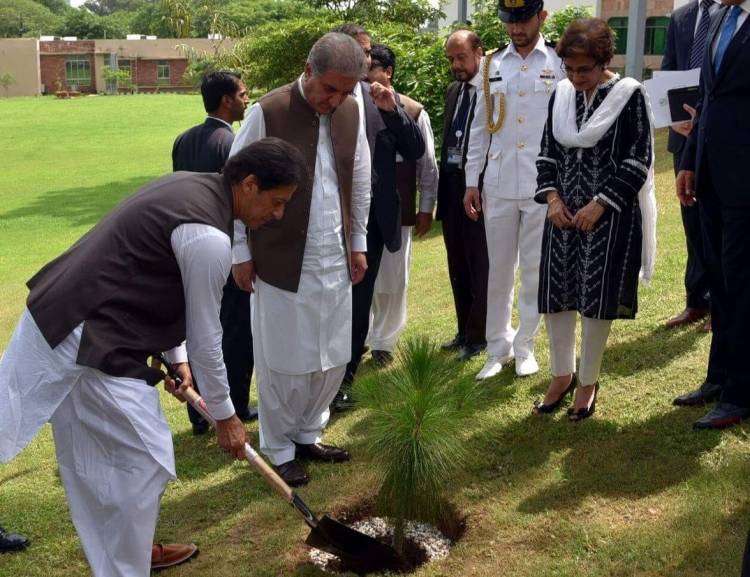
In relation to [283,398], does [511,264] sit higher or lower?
higher

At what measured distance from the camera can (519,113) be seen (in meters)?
5.51

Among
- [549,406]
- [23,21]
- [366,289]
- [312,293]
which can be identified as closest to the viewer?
[312,293]

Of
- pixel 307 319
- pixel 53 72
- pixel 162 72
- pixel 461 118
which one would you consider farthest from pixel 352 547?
pixel 162 72

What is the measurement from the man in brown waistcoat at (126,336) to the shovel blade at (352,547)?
750mm

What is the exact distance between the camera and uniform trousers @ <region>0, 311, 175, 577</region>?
3.28 m

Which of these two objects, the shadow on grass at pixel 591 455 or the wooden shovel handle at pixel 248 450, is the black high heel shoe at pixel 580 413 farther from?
the wooden shovel handle at pixel 248 450

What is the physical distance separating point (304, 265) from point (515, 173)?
1532mm

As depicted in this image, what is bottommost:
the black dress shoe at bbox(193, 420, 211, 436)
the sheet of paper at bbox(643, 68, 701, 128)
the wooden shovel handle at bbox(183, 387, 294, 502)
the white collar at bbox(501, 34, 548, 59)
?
the black dress shoe at bbox(193, 420, 211, 436)

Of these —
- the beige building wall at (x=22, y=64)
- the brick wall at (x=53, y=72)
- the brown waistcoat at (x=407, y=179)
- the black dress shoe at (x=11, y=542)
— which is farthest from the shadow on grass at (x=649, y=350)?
the brick wall at (x=53, y=72)

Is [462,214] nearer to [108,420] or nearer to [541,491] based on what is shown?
[541,491]

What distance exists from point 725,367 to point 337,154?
7.05ft

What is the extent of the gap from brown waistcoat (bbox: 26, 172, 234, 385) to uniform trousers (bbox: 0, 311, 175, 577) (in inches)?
2.6

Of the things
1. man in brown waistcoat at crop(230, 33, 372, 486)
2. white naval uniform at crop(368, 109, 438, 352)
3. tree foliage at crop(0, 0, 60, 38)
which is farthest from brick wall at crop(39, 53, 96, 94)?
man in brown waistcoat at crop(230, 33, 372, 486)

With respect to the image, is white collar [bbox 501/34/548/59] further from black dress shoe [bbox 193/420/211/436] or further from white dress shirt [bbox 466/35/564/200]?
black dress shoe [bbox 193/420/211/436]
